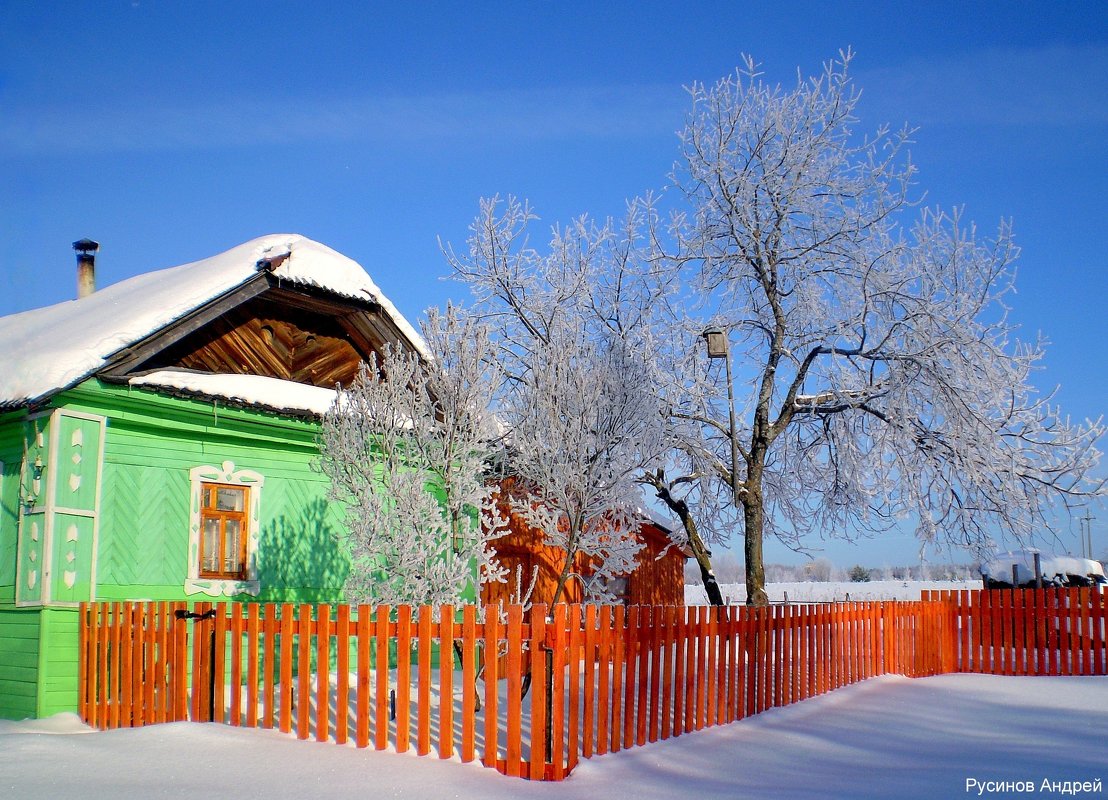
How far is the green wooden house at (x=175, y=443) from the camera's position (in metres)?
10.3

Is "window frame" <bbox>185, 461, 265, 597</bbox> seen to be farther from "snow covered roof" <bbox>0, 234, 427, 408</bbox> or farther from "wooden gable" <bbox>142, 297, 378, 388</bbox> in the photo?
"snow covered roof" <bbox>0, 234, 427, 408</bbox>

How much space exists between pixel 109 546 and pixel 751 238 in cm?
1107

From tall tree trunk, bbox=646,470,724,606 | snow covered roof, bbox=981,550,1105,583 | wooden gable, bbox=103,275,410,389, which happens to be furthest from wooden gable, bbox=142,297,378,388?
snow covered roof, bbox=981,550,1105,583

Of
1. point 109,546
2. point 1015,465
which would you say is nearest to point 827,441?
point 1015,465

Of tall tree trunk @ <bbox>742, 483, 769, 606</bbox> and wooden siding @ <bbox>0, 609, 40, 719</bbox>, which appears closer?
wooden siding @ <bbox>0, 609, 40, 719</bbox>

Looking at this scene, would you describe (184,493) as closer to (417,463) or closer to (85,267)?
(417,463)

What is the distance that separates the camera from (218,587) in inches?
466

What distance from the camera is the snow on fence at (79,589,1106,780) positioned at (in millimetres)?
7277

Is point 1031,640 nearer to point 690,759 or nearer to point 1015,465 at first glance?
point 1015,465

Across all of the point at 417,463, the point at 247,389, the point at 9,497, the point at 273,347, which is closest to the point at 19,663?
the point at 9,497

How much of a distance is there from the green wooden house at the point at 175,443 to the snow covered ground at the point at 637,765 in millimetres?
1652

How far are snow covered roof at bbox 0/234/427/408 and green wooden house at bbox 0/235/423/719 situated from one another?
3 centimetres

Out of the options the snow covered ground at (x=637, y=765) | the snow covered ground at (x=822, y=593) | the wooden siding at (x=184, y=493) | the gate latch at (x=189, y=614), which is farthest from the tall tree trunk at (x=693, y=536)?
the snow covered ground at (x=822, y=593)

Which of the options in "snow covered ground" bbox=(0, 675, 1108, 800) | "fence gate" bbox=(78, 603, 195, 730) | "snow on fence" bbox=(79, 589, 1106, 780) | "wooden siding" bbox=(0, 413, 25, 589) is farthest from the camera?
"wooden siding" bbox=(0, 413, 25, 589)
